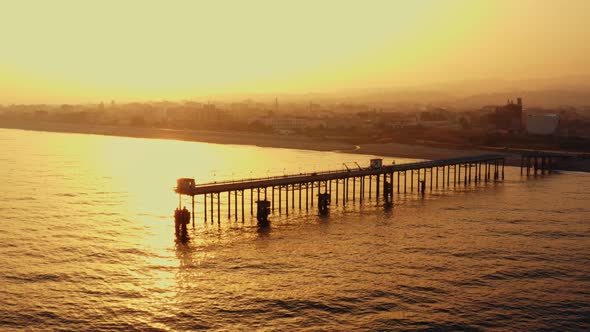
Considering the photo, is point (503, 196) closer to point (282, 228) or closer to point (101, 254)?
point (282, 228)

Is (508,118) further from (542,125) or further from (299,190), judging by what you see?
(299,190)

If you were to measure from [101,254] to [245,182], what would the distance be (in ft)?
56.9

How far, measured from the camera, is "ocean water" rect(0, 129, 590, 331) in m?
31.4

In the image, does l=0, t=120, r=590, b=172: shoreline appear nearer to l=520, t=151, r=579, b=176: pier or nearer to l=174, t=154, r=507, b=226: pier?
l=520, t=151, r=579, b=176: pier

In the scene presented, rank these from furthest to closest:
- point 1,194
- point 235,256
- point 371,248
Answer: point 1,194 → point 371,248 → point 235,256

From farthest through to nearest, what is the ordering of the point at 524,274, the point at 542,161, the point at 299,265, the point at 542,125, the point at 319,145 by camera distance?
the point at 542,125
the point at 319,145
the point at 542,161
the point at 299,265
the point at 524,274

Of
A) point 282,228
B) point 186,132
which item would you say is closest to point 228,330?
point 282,228

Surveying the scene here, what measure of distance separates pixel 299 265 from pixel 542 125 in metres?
150

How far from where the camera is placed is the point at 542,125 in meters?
172

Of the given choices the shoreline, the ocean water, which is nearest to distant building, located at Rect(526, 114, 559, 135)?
the shoreline

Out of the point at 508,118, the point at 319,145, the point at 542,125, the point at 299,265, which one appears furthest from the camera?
the point at 508,118

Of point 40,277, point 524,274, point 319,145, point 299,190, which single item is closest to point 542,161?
point 299,190

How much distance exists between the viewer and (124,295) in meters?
34.1

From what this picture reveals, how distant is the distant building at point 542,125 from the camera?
168m
